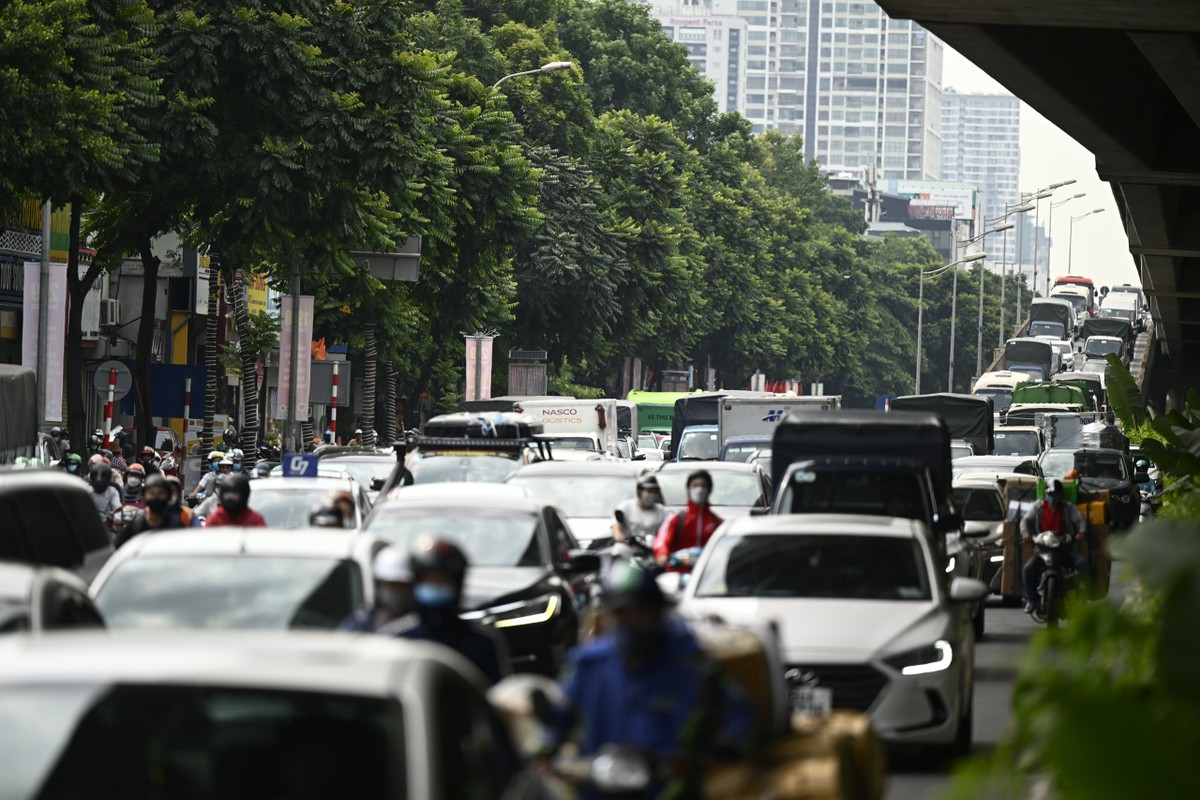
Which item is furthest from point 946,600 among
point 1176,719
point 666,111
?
point 666,111

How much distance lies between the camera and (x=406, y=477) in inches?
922

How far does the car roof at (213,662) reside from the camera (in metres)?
5.58

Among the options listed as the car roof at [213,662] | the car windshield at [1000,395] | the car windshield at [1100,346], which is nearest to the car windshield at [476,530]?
the car roof at [213,662]

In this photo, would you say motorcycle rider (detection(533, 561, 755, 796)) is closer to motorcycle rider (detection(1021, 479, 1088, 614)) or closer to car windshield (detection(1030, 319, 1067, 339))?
motorcycle rider (detection(1021, 479, 1088, 614))

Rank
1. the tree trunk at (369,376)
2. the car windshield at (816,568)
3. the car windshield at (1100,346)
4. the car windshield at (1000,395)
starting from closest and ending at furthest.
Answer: the car windshield at (816,568) < the tree trunk at (369,376) < the car windshield at (1000,395) < the car windshield at (1100,346)

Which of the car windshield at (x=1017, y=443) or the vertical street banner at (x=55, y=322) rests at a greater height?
the vertical street banner at (x=55, y=322)

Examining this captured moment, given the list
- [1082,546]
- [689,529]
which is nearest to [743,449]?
[1082,546]

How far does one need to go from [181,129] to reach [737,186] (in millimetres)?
60666

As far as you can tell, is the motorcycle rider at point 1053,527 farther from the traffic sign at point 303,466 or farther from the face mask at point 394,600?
the face mask at point 394,600

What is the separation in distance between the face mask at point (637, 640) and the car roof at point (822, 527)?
6965 millimetres

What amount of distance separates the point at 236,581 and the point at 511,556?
15.7 feet

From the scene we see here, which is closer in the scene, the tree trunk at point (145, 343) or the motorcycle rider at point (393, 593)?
the motorcycle rider at point (393, 593)

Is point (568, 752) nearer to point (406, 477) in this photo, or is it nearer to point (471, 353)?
point (406, 477)

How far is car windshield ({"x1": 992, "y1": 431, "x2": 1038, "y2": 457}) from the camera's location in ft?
169
